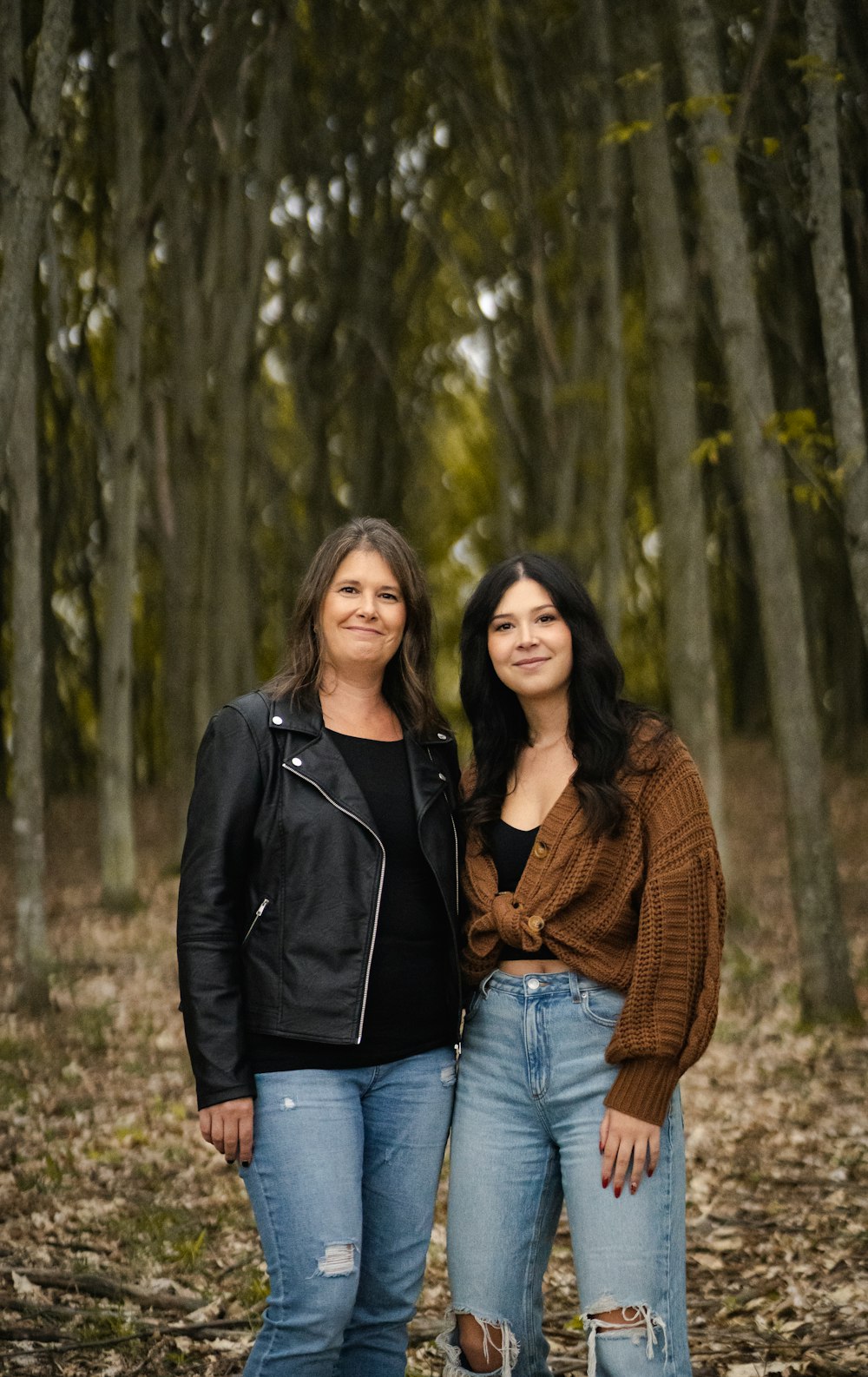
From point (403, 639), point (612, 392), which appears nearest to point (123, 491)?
point (612, 392)

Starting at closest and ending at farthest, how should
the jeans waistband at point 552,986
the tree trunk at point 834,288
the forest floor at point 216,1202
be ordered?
the jeans waistband at point 552,986, the forest floor at point 216,1202, the tree trunk at point 834,288

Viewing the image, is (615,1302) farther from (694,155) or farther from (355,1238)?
(694,155)

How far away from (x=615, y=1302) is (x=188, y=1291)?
2.23 m

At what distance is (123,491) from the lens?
1053 cm

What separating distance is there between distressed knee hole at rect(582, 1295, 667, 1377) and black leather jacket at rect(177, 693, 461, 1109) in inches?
28.2

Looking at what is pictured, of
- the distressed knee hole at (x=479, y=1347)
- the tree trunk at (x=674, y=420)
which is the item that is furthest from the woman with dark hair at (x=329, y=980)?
the tree trunk at (x=674, y=420)

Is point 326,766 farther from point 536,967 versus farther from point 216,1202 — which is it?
point 216,1202

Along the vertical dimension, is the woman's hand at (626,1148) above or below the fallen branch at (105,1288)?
above

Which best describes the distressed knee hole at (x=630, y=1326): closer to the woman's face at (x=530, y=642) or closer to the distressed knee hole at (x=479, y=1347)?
the distressed knee hole at (x=479, y=1347)

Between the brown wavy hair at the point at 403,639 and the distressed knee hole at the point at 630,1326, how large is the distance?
131 centimetres

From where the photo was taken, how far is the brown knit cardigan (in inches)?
113

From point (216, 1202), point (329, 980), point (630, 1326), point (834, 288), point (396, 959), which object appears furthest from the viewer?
point (834, 288)

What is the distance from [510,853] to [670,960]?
1.47 feet

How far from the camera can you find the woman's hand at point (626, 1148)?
2.82m
